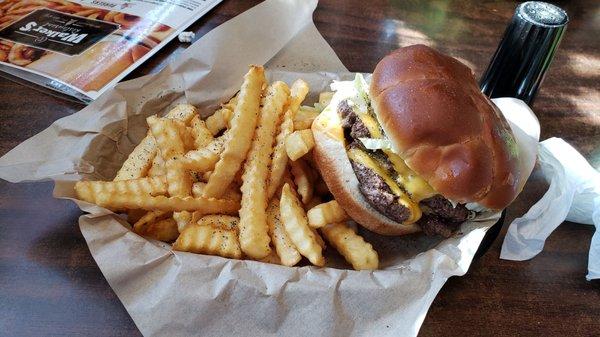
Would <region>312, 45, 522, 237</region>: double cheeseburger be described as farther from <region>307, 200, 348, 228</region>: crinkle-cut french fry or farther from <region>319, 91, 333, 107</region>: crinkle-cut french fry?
<region>319, 91, 333, 107</region>: crinkle-cut french fry

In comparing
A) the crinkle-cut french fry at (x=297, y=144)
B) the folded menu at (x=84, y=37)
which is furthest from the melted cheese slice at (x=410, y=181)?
the folded menu at (x=84, y=37)

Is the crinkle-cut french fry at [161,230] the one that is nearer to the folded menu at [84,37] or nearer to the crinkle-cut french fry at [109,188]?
the crinkle-cut french fry at [109,188]

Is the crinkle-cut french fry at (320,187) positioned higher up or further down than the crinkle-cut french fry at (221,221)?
further down

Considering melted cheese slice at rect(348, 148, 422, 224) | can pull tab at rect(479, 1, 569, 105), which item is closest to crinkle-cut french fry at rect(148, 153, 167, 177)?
melted cheese slice at rect(348, 148, 422, 224)

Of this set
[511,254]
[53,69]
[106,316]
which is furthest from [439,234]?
[53,69]

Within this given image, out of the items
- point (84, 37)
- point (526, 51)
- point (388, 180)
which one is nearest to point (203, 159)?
point (388, 180)

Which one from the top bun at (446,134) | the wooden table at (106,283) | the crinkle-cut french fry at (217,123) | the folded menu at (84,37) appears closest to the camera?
the wooden table at (106,283)

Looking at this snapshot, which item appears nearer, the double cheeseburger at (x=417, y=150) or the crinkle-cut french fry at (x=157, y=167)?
the double cheeseburger at (x=417, y=150)
